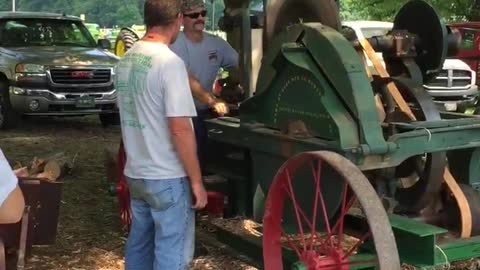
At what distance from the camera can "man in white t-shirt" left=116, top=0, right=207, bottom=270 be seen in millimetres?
3656

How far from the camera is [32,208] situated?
4.75 m

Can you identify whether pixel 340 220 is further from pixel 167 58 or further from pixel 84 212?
pixel 84 212

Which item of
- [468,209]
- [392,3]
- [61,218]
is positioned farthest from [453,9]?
[468,209]

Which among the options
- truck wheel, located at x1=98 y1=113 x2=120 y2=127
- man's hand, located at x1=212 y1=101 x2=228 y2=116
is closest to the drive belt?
man's hand, located at x1=212 y1=101 x2=228 y2=116

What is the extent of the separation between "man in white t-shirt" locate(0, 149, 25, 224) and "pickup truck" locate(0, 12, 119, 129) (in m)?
10.0

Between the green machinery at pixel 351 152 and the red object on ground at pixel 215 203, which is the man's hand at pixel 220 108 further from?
the red object on ground at pixel 215 203

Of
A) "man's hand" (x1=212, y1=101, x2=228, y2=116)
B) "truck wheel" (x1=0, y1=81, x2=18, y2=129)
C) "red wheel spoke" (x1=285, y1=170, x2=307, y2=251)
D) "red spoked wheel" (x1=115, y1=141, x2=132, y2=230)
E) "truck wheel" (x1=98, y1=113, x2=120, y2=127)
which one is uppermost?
"man's hand" (x1=212, y1=101, x2=228, y2=116)

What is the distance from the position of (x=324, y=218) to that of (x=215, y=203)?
1586 millimetres

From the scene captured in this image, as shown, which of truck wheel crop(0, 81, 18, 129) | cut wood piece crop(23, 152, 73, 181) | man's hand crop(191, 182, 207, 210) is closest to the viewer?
man's hand crop(191, 182, 207, 210)

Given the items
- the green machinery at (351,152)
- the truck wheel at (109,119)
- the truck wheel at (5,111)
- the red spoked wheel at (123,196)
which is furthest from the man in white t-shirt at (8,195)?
the truck wheel at (109,119)

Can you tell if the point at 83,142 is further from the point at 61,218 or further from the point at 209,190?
the point at 209,190

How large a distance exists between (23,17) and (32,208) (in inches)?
368

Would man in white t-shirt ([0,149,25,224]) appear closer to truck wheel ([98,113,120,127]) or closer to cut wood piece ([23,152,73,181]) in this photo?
cut wood piece ([23,152,73,181])

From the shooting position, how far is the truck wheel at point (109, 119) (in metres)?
13.4
